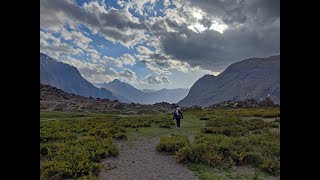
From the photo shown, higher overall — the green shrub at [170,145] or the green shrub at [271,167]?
the green shrub at [170,145]

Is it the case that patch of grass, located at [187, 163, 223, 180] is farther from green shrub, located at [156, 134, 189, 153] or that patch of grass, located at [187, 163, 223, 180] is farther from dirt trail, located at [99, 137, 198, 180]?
green shrub, located at [156, 134, 189, 153]

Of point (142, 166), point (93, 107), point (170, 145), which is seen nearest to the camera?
point (142, 166)

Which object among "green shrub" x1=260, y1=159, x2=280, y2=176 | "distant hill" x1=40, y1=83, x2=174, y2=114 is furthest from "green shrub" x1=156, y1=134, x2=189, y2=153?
"distant hill" x1=40, y1=83, x2=174, y2=114

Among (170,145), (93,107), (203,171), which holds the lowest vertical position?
(203,171)

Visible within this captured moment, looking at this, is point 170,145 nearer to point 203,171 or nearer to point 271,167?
point 203,171

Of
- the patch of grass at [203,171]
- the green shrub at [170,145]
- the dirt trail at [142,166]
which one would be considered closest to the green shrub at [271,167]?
the patch of grass at [203,171]

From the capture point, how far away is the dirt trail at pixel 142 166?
44.1ft

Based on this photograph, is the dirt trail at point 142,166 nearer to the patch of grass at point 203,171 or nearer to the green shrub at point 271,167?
the patch of grass at point 203,171

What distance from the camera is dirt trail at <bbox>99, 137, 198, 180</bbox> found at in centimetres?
1344

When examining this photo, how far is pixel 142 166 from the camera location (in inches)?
598

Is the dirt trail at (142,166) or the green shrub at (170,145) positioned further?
the green shrub at (170,145)

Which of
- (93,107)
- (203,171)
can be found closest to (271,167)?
(203,171)
